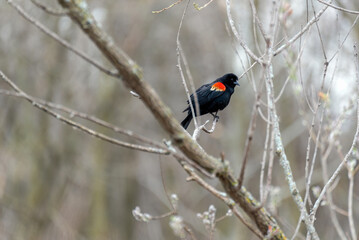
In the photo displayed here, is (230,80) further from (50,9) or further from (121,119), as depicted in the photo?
(121,119)

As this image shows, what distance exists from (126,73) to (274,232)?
1.14 m

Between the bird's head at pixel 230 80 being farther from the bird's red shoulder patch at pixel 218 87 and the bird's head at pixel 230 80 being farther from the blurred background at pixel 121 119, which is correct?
the blurred background at pixel 121 119

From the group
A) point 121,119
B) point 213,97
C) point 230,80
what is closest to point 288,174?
point 213,97

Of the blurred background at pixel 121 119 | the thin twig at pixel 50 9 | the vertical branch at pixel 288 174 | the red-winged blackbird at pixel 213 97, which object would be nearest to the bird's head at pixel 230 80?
the red-winged blackbird at pixel 213 97

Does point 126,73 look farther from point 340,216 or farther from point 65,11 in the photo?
point 340,216

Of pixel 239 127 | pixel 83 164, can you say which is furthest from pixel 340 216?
pixel 83 164

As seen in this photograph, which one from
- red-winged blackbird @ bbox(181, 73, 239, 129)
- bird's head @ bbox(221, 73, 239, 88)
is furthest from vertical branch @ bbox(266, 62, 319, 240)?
bird's head @ bbox(221, 73, 239, 88)

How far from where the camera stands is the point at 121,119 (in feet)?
46.2

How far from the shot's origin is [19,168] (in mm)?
12359

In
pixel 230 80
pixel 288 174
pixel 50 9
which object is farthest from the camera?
pixel 230 80

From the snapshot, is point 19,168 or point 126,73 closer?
point 126,73

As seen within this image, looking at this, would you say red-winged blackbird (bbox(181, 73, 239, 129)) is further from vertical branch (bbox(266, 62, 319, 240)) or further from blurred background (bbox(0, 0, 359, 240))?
blurred background (bbox(0, 0, 359, 240))

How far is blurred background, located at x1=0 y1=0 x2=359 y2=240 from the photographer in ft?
36.0

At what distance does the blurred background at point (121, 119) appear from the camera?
10969mm
